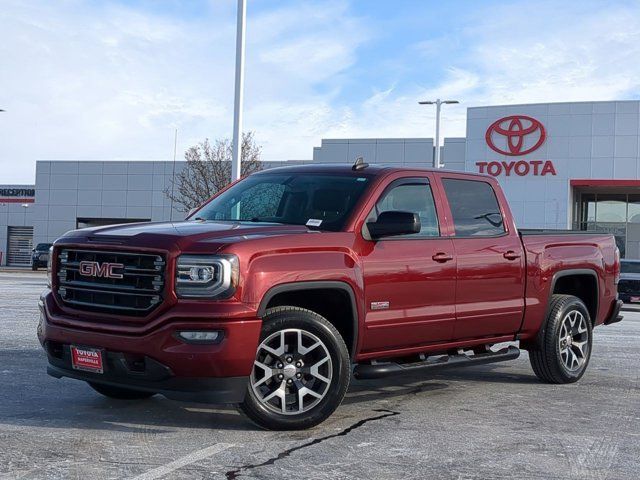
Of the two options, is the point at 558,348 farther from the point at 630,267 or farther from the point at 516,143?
the point at 516,143

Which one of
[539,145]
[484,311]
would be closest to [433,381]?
[484,311]

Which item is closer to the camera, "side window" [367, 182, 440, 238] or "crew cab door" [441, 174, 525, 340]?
"side window" [367, 182, 440, 238]

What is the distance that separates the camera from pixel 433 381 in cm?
807

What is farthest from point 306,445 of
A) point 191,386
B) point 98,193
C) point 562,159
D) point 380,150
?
point 98,193

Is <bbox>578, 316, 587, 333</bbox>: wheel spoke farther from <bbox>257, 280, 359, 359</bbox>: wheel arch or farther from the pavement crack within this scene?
<bbox>257, 280, 359, 359</bbox>: wheel arch

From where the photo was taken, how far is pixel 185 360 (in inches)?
209

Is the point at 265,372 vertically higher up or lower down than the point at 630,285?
higher up

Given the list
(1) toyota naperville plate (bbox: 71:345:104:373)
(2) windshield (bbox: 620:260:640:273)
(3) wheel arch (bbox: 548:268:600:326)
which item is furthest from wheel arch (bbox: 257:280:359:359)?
(2) windshield (bbox: 620:260:640:273)

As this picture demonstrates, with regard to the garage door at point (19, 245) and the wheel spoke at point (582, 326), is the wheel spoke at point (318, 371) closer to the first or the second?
the wheel spoke at point (582, 326)

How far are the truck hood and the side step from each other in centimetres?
115

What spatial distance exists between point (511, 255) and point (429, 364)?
1.34 meters

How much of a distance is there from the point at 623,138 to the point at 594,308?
1081 inches

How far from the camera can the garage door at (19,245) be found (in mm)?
58938

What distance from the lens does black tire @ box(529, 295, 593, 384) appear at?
26.0 feet
